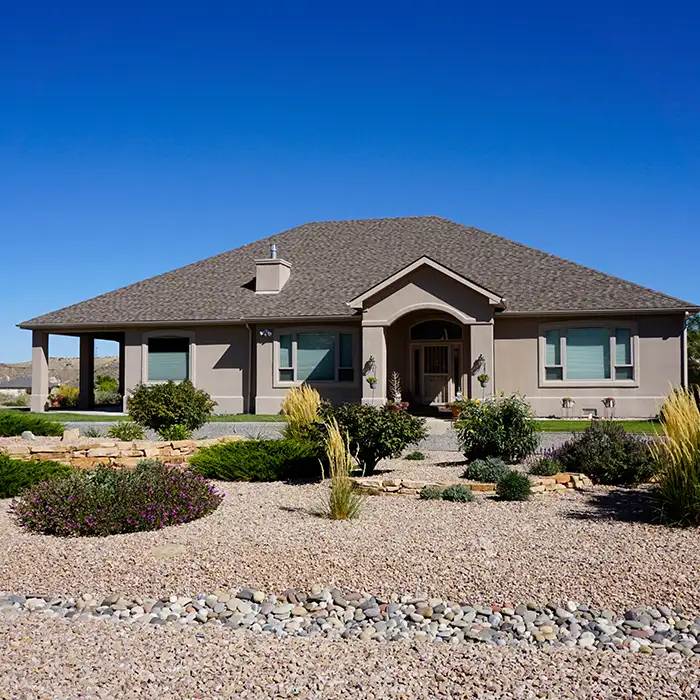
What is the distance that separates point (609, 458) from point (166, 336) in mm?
Result: 17075

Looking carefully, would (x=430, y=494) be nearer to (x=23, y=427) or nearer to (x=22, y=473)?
(x=22, y=473)

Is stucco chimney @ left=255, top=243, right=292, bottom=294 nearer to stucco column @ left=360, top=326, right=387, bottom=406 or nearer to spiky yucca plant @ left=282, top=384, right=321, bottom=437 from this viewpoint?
stucco column @ left=360, top=326, right=387, bottom=406

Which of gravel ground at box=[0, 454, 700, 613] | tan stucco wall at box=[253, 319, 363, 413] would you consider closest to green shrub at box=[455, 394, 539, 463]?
gravel ground at box=[0, 454, 700, 613]

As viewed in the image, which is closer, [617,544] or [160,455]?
[617,544]

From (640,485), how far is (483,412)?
278 centimetres

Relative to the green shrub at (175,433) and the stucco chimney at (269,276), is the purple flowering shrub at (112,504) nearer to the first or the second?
the green shrub at (175,433)

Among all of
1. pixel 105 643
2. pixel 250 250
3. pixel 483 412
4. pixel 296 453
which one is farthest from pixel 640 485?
pixel 250 250

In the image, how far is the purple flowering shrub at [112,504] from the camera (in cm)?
816

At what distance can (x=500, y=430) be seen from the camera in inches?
478

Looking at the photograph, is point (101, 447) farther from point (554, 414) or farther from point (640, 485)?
point (554, 414)

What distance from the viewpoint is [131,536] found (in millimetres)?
7918

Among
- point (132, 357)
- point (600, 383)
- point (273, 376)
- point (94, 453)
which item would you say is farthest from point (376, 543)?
point (132, 357)

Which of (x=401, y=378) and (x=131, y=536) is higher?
(x=401, y=378)

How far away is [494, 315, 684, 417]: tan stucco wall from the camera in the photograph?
21.1 meters
